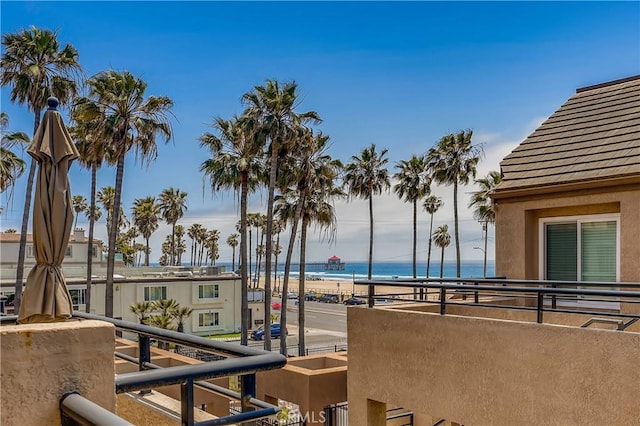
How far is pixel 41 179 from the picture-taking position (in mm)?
4184

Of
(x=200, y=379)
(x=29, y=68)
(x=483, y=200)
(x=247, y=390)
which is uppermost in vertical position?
(x=29, y=68)

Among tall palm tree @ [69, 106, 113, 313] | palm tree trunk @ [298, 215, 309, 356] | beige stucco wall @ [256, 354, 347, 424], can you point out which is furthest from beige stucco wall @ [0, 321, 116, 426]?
palm tree trunk @ [298, 215, 309, 356]

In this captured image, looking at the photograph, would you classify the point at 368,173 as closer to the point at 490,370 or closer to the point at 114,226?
the point at 114,226

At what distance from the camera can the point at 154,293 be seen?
116 feet

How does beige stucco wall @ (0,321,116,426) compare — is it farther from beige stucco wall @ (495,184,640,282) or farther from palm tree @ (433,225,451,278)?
palm tree @ (433,225,451,278)

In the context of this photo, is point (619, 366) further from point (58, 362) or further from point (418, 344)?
point (58, 362)

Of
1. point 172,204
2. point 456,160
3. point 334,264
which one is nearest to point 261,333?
point 456,160

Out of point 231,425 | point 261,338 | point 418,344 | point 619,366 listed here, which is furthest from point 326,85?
point 231,425

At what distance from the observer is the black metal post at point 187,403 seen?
2.05 m

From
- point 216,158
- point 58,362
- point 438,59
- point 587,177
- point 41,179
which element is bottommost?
point 58,362

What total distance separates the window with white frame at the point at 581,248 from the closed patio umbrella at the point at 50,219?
845 centimetres

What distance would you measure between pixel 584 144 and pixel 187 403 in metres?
9.83

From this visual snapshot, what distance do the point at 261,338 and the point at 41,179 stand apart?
34.9 m

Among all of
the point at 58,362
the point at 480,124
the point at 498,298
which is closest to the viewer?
the point at 58,362
